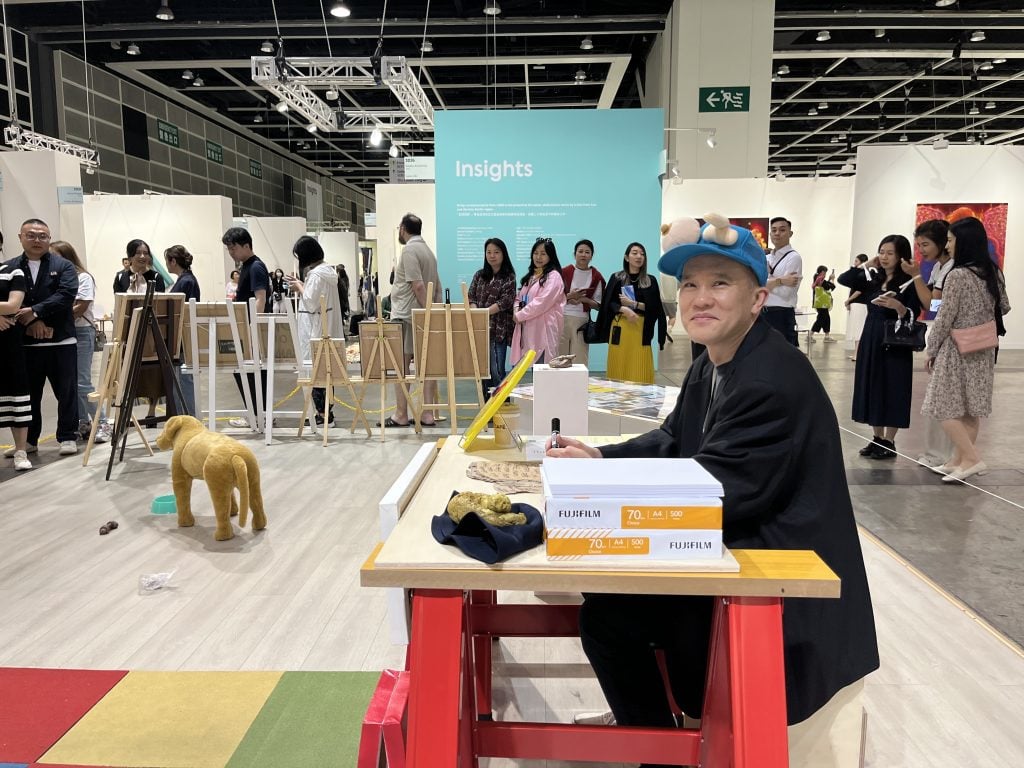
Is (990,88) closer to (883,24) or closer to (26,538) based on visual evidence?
(883,24)

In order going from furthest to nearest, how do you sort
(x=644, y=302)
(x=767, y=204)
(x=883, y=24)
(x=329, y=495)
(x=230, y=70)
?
1. (x=230, y=70)
2. (x=767, y=204)
3. (x=883, y=24)
4. (x=644, y=302)
5. (x=329, y=495)

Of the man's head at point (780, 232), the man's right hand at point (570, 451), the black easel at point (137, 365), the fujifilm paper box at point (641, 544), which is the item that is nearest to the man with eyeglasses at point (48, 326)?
the black easel at point (137, 365)

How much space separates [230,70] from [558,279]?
11629 millimetres

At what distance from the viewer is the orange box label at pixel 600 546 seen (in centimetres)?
118

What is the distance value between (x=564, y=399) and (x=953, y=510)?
2.73 m

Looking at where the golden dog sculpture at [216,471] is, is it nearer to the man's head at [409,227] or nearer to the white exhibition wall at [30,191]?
the man's head at [409,227]

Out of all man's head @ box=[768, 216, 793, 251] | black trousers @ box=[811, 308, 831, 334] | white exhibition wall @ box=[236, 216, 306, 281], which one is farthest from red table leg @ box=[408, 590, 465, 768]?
white exhibition wall @ box=[236, 216, 306, 281]

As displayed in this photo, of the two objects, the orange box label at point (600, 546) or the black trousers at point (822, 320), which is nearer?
the orange box label at point (600, 546)

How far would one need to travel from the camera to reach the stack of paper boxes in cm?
117

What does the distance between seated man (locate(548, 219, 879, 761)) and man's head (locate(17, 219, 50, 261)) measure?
479cm

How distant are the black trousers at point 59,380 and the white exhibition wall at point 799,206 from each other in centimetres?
927

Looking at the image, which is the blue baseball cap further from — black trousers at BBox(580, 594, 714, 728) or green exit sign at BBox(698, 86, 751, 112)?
green exit sign at BBox(698, 86, 751, 112)

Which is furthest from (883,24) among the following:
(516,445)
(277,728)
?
(277,728)

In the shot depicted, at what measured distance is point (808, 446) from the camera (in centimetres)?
138
